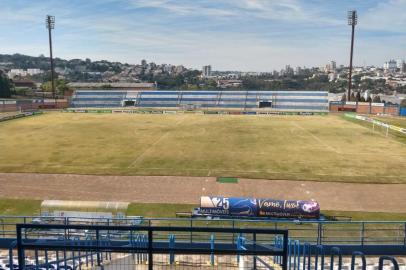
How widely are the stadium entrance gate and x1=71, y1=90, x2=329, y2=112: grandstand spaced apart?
102 metres

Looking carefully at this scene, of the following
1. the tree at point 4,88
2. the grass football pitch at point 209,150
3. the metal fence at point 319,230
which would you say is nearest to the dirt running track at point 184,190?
the grass football pitch at point 209,150

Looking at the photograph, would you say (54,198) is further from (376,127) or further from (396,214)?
(376,127)

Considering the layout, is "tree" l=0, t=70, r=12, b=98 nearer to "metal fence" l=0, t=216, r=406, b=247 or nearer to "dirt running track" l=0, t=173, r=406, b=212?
"dirt running track" l=0, t=173, r=406, b=212

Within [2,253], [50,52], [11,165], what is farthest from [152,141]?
[50,52]

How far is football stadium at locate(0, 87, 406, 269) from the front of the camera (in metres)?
12.7

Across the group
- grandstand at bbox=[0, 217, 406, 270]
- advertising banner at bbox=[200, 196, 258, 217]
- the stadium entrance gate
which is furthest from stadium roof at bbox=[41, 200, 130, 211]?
advertising banner at bbox=[200, 196, 258, 217]

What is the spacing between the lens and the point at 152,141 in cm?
5834

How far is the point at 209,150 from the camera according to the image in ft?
168

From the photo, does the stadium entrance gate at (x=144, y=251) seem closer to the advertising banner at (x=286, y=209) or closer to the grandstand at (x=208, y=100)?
the advertising banner at (x=286, y=209)

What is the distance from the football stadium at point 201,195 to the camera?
12734 millimetres

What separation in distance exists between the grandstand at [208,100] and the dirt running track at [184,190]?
81651mm

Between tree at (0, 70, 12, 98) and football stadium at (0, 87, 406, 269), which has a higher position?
tree at (0, 70, 12, 98)

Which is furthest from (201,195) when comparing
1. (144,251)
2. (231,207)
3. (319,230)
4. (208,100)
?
(208,100)

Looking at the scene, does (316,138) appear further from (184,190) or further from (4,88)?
(4,88)
